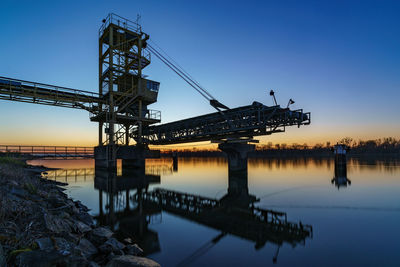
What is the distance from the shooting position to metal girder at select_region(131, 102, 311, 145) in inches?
699

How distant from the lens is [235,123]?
2061cm

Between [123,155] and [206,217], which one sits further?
[123,155]

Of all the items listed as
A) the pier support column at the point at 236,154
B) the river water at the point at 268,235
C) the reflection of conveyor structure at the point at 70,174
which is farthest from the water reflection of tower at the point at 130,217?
the pier support column at the point at 236,154

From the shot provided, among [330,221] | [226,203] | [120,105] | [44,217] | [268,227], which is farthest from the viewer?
[120,105]

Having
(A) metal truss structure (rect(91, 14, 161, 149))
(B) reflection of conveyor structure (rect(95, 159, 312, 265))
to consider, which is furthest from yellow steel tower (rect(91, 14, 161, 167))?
(B) reflection of conveyor structure (rect(95, 159, 312, 265))

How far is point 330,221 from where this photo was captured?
7426mm

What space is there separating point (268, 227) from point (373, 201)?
776 cm

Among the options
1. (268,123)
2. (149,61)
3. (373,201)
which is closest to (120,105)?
(149,61)

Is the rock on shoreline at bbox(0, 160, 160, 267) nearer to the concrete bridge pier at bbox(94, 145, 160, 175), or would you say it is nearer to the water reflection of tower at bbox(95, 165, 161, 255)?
the water reflection of tower at bbox(95, 165, 161, 255)

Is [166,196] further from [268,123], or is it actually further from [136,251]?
[268,123]

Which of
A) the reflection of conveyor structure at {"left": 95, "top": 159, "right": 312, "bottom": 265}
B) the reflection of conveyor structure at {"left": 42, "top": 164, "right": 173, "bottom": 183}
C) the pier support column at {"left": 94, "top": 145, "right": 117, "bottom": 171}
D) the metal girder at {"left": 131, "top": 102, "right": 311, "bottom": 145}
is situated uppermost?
the metal girder at {"left": 131, "top": 102, "right": 311, "bottom": 145}

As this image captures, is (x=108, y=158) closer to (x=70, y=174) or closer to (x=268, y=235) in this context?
(x=70, y=174)

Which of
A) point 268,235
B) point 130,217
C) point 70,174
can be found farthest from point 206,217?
point 70,174

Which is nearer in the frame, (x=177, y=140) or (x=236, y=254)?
(x=236, y=254)
